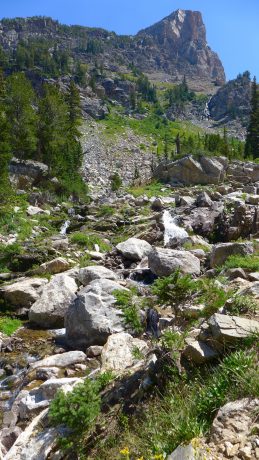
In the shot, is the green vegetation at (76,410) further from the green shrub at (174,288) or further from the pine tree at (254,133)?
the pine tree at (254,133)

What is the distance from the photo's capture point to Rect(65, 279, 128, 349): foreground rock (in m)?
10.2

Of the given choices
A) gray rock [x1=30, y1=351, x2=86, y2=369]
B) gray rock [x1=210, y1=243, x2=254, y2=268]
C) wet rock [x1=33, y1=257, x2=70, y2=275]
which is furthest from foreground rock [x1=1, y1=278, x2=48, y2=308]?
gray rock [x1=210, y1=243, x2=254, y2=268]

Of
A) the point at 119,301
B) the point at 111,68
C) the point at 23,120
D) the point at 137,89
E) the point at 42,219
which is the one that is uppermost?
the point at 111,68

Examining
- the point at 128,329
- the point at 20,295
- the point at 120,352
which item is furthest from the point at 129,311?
the point at 20,295

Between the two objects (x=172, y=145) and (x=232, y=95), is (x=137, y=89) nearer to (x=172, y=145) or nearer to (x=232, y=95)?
(x=232, y=95)

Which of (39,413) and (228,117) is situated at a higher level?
(228,117)

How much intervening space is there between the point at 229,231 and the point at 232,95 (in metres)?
174

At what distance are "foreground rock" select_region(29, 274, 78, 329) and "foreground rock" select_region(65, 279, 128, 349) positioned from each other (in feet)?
5.26

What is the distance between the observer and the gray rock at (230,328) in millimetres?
6430

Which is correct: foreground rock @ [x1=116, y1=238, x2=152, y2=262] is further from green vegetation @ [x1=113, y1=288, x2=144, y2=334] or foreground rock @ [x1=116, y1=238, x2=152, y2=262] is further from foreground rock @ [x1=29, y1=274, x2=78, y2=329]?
green vegetation @ [x1=113, y1=288, x2=144, y2=334]

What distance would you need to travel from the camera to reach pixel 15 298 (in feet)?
45.9

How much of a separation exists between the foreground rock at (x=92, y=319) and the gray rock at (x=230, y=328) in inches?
150

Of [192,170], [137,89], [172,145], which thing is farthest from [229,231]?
[137,89]

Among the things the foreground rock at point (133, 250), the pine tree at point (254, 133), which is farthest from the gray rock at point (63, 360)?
the pine tree at point (254, 133)
